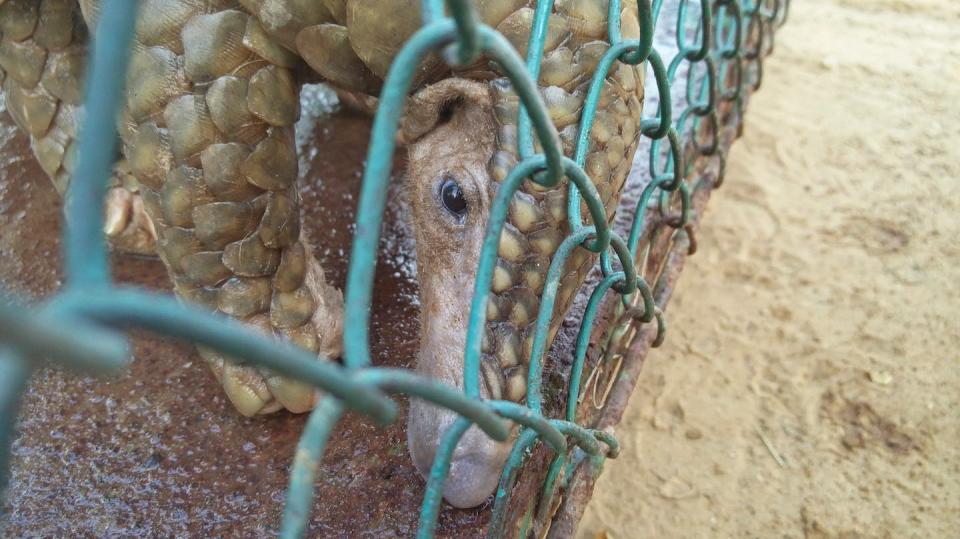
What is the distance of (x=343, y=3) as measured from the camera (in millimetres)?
1500

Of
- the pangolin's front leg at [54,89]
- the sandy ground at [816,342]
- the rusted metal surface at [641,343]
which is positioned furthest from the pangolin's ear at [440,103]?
the sandy ground at [816,342]

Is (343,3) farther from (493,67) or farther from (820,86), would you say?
(820,86)

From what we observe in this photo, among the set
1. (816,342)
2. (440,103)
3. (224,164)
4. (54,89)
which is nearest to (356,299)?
(440,103)

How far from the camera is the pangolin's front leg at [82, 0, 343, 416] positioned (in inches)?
63.2

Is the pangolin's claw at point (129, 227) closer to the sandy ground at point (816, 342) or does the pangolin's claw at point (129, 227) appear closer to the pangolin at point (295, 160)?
the pangolin at point (295, 160)

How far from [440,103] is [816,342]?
1738 mm

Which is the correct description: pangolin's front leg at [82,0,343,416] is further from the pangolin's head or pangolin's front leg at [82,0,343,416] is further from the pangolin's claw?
the pangolin's claw

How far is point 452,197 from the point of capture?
4.73ft

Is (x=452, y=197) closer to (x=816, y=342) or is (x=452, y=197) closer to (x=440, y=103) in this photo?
(x=440, y=103)

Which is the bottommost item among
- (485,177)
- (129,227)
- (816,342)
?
(816,342)

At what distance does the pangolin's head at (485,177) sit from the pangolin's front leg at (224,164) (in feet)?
0.52

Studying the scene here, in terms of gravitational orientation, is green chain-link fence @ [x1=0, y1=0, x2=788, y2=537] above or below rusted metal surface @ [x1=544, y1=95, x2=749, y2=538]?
above

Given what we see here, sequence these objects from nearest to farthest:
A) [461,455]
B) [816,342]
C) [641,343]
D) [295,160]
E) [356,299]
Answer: [356,299] < [461,455] < [295,160] < [641,343] < [816,342]

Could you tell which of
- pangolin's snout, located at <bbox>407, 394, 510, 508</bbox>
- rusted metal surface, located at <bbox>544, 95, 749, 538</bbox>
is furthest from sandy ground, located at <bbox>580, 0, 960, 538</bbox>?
pangolin's snout, located at <bbox>407, 394, 510, 508</bbox>
